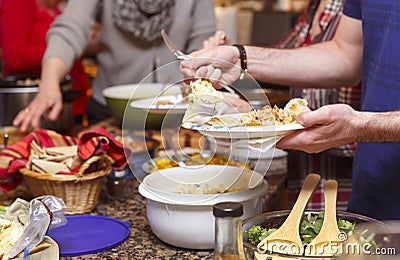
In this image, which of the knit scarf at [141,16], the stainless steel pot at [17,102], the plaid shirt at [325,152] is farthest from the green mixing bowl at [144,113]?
the knit scarf at [141,16]

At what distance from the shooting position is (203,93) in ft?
4.26

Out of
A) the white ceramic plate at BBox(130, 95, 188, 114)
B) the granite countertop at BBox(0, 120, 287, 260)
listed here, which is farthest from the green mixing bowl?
the granite countertop at BBox(0, 120, 287, 260)

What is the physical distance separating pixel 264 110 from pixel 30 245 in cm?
52

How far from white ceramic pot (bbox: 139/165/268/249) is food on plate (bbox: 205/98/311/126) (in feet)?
0.52

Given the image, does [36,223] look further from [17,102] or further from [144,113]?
[17,102]

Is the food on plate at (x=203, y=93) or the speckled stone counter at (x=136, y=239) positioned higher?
the food on plate at (x=203, y=93)

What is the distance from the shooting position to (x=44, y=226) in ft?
3.60

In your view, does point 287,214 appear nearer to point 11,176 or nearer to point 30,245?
point 30,245

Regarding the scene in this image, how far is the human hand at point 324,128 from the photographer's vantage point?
1.25m

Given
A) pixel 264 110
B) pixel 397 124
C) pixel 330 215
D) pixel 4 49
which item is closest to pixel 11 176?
pixel 264 110

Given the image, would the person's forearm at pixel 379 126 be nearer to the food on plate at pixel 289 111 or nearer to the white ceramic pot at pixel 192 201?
the food on plate at pixel 289 111

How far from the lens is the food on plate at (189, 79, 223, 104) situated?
128 cm

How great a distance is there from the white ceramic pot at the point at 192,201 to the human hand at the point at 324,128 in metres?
0.13

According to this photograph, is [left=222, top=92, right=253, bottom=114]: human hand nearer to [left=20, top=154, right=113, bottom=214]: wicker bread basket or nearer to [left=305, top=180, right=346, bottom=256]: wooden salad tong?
[left=305, top=180, right=346, bottom=256]: wooden salad tong
